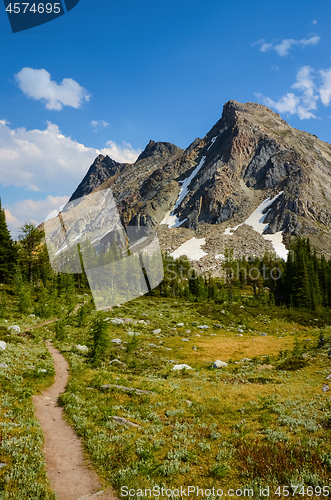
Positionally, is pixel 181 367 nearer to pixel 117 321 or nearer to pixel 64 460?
pixel 64 460

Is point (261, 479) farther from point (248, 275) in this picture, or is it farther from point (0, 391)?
point (248, 275)

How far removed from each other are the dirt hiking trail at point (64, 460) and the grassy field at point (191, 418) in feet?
1.11

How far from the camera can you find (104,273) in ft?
254

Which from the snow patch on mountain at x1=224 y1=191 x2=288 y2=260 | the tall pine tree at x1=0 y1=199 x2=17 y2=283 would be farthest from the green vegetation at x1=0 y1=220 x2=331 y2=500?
the snow patch on mountain at x1=224 y1=191 x2=288 y2=260

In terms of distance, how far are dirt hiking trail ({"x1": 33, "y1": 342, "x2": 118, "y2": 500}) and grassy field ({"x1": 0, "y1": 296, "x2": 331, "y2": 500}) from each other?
13.4 inches

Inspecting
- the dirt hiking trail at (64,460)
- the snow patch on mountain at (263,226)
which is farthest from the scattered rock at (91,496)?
the snow patch on mountain at (263,226)

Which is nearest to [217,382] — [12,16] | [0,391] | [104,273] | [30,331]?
[0,391]

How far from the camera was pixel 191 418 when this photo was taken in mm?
12508

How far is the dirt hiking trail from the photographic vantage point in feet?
23.4

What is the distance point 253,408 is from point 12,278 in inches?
2125

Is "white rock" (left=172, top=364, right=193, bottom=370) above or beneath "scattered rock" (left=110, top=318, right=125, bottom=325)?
beneath

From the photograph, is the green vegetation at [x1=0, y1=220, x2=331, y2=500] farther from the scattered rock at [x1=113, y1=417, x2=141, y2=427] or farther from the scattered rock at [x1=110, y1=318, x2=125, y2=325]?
the scattered rock at [x1=110, y1=318, x2=125, y2=325]

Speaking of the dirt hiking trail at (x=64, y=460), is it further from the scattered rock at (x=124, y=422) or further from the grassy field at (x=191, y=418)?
the scattered rock at (x=124, y=422)

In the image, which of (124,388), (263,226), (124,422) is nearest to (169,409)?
(124,422)
